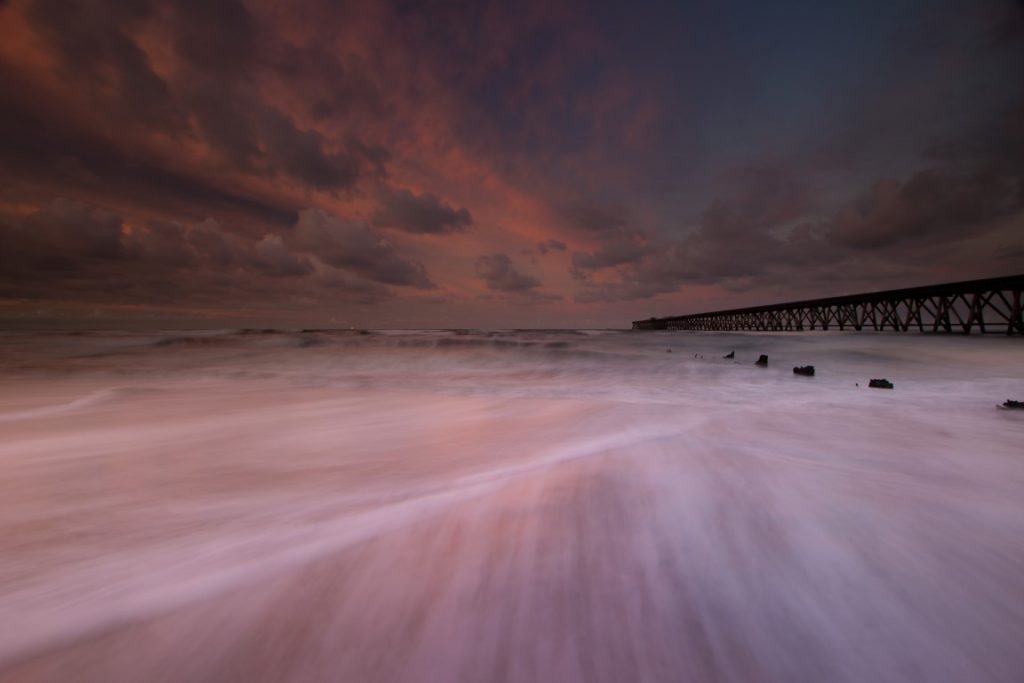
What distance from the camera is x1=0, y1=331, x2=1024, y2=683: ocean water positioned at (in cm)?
103

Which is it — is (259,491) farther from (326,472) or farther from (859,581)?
(859,581)

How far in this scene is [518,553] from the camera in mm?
1509

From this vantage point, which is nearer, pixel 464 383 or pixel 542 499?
pixel 542 499

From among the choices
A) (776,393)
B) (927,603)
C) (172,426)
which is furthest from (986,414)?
(172,426)

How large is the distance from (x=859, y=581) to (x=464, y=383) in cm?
698

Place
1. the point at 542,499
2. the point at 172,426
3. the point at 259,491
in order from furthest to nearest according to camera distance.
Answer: the point at 172,426 → the point at 259,491 → the point at 542,499

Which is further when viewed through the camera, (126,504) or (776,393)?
(776,393)

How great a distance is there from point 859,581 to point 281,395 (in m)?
6.99

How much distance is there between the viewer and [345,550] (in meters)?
1.52

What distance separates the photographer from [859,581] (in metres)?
1.32

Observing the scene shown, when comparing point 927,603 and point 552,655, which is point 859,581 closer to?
point 927,603

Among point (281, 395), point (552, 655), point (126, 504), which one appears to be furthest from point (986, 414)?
point (281, 395)

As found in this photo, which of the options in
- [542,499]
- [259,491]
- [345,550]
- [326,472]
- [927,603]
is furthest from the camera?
[326,472]

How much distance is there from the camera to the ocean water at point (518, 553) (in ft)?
3.39
